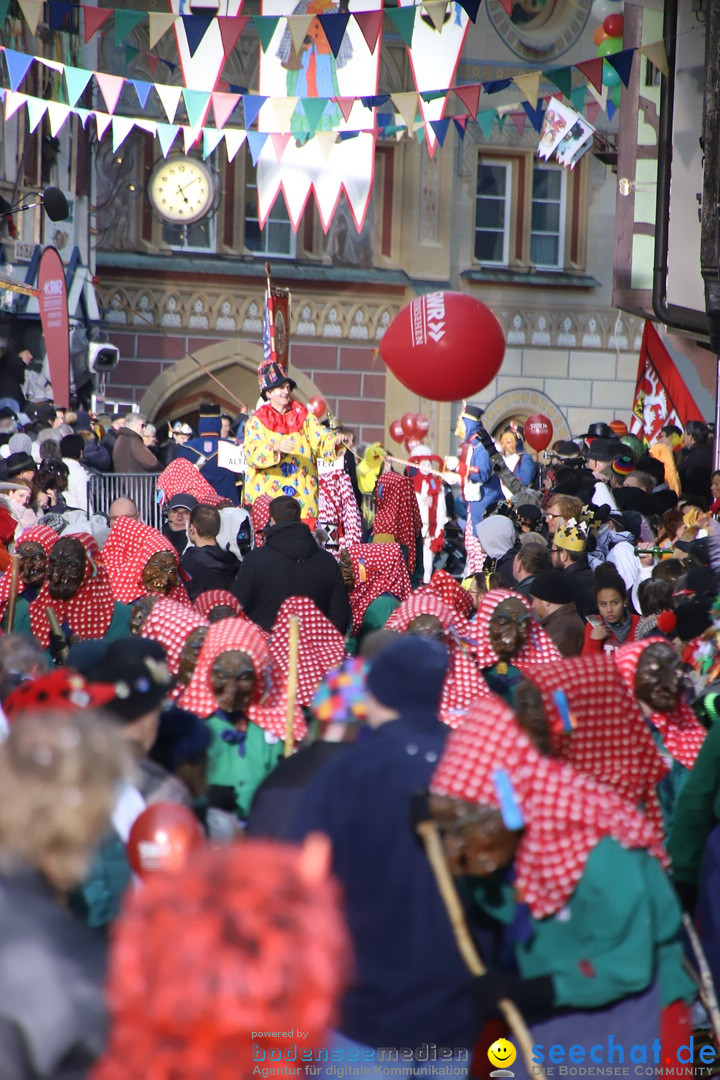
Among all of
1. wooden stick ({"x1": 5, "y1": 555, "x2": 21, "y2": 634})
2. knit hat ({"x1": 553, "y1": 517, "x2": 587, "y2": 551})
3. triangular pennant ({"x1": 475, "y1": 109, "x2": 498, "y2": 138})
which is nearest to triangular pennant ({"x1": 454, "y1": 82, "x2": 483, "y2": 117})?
triangular pennant ({"x1": 475, "y1": 109, "x2": 498, "y2": 138})

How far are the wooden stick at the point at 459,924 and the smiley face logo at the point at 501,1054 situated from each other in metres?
0.16

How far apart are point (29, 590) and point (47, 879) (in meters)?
4.88

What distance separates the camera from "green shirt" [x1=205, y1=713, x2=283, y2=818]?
14.8 feet

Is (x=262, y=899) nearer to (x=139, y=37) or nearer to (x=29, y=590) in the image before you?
(x=29, y=590)

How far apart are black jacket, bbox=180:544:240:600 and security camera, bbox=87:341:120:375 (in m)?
11.5

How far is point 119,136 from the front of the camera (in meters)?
13.2

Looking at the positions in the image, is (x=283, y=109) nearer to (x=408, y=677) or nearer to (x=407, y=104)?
(x=407, y=104)

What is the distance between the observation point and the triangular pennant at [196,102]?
1194 centimetres

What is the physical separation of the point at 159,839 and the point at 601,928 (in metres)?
0.94

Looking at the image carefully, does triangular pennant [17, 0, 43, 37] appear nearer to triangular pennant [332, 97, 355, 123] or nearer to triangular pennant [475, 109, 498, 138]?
triangular pennant [332, 97, 355, 123]

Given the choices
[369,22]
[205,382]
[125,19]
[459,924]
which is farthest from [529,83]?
[205,382]

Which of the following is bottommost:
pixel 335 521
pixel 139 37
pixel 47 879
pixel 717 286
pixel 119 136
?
pixel 335 521

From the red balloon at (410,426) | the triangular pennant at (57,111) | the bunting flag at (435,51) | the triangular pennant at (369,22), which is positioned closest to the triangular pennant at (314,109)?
the triangular pennant at (369,22)

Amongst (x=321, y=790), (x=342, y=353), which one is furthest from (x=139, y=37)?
(x=321, y=790)
